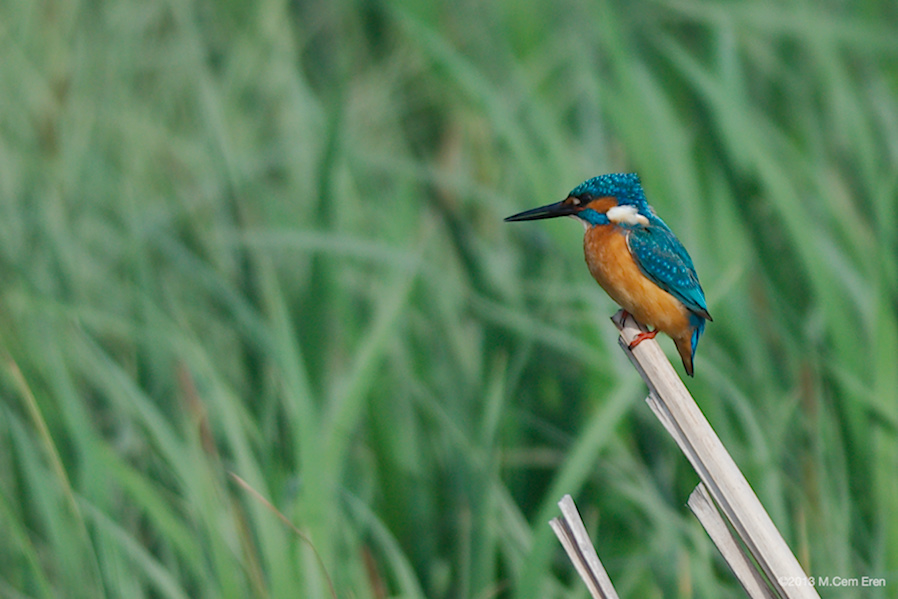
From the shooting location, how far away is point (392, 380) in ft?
6.96

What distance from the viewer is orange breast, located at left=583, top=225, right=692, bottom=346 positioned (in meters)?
0.97

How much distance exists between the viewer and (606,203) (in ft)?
3.18

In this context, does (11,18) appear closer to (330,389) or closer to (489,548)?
(330,389)

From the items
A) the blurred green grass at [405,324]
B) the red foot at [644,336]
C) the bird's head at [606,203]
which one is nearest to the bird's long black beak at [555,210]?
the bird's head at [606,203]

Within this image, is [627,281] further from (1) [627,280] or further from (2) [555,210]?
(2) [555,210]

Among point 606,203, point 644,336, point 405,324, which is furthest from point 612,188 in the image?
point 405,324

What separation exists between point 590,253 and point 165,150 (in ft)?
6.82

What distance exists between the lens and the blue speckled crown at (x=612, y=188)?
→ 3.08 feet

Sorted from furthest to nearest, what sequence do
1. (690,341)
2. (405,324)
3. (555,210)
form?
(405,324)
(690,341)
(555,210)

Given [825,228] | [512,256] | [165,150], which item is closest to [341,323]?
[512,256]

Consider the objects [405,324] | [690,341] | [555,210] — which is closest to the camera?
[555,210]

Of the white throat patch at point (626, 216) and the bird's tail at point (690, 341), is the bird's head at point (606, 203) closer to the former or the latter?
the white throat patch at point (626, 216)

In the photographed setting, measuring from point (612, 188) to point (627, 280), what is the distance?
0.09 metres

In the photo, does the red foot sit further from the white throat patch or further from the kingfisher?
the white throat patch
